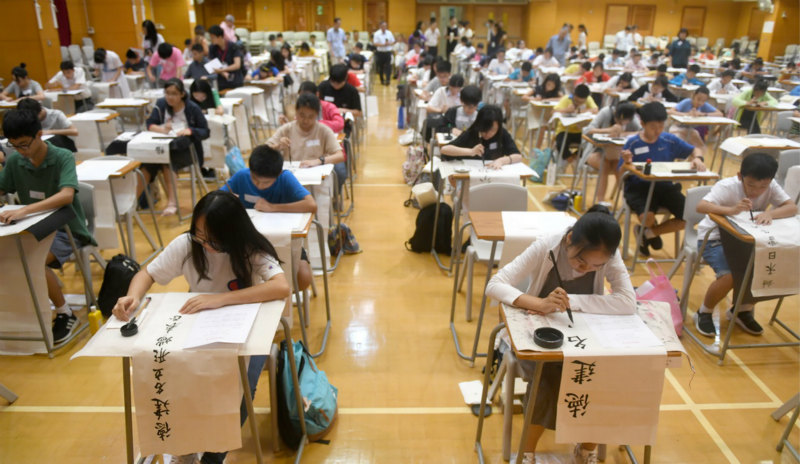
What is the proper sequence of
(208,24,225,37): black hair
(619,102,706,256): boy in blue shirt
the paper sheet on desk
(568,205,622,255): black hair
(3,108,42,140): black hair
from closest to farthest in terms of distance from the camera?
(568,205,622,255): black hair
the paper sheet on desk
(3,108,42,140): black hair
(619,102,706,256): boy in blue shirt
(208,24,225,37): black hair

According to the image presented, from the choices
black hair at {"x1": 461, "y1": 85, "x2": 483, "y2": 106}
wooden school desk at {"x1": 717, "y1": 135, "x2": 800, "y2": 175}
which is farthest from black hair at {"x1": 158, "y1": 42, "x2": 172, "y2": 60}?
wooden school desk at {"x1": 717, "y1": 135, "x2": 800, "y2": 175}

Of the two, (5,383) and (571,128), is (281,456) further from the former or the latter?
(571,128)

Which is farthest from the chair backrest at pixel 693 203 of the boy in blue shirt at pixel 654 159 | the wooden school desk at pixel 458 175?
the wooden school desk at pixel 458 175

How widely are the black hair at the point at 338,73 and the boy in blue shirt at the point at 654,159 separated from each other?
3196mm

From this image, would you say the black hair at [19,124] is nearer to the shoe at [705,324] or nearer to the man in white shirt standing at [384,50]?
the shoe at [705,324]

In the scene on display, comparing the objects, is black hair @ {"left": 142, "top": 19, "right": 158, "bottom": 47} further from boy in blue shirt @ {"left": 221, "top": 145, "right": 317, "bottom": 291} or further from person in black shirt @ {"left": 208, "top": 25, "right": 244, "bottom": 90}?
boy in blue shirt @ {"left": 221, "top": 145, "right": 317, "bottom": 291}

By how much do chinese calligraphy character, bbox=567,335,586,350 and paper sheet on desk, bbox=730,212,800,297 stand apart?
1.63m

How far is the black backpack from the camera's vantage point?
178 inches

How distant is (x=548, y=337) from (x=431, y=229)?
2.73m

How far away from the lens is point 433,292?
3.96m

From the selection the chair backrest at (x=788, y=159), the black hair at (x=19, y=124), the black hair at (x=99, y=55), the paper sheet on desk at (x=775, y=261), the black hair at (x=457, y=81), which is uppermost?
the black hair at (x=99, y=55)

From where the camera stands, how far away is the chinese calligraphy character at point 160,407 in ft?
5.96

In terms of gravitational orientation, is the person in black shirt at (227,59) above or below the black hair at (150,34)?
below

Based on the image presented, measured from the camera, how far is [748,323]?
3.51 meters
